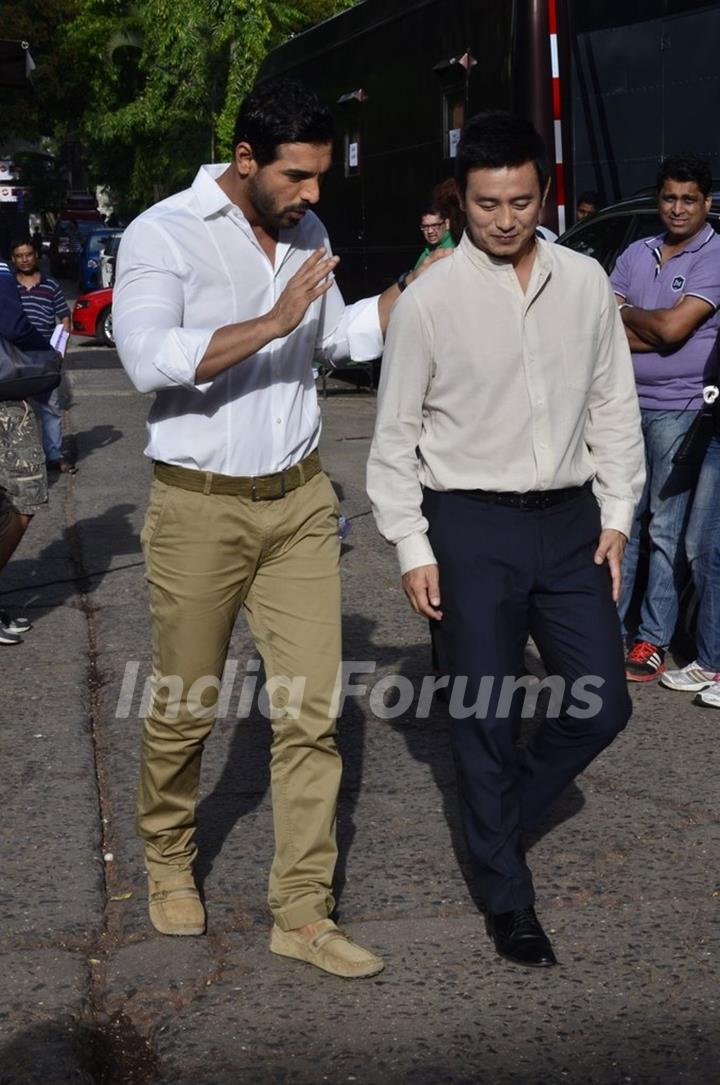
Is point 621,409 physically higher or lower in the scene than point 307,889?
higher

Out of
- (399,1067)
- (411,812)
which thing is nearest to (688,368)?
(411,812)

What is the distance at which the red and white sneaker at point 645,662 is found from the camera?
6984 millimetres

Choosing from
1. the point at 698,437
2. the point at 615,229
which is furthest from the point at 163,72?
the point at 698,437

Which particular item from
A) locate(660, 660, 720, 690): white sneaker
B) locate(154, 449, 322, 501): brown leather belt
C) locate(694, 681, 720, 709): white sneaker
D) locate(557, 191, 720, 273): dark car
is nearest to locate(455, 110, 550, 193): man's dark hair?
locate(154, 449, 322, 501): brown leather belt

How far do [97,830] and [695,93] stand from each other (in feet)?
22.6

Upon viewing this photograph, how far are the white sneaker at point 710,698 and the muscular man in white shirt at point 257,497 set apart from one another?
2.69 m

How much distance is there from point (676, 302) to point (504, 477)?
2.77 metres

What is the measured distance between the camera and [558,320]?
4188 mm

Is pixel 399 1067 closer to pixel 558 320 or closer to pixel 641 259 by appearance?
pixel 558 320

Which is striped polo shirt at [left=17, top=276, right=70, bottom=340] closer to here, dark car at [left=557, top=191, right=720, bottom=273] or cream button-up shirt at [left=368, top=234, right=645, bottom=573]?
dark car at [left=557, top=191, right=720, bottom=273]

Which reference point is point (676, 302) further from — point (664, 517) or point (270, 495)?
point (270, 495)

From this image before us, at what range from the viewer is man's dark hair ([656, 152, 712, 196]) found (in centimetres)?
659

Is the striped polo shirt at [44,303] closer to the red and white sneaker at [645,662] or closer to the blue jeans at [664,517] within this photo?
the blue jeans at [664,517]

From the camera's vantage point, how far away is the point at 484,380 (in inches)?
164
